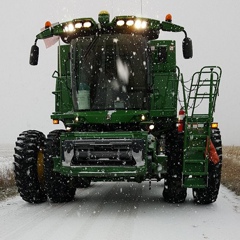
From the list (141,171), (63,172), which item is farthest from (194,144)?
(63,172)

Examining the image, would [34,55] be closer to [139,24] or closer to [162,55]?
[139,24]

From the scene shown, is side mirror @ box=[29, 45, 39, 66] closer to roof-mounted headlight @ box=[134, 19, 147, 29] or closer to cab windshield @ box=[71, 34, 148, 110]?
cab windshield @ box=[71, 34, 148, 110]

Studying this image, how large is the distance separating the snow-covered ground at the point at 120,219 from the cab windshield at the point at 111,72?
1.87 meters

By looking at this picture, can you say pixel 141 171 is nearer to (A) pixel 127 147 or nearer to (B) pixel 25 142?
(A) pixel 127 147

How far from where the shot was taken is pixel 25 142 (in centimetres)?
782

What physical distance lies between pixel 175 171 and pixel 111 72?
2147mm

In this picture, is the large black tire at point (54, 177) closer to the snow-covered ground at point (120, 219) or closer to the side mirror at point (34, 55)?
the snow-covered ground at point (120, 219)

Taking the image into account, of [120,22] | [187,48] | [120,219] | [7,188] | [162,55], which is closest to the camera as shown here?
[120,219]

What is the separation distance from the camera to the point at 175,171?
24.1ft

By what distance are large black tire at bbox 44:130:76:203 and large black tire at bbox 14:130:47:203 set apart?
32cm

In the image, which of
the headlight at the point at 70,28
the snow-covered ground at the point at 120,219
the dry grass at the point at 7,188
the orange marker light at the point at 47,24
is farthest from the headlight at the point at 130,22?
the dry grass at the point at 7,188

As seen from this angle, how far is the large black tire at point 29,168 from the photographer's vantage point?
25.4 ft

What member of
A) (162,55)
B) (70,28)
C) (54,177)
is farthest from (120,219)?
(70,28)

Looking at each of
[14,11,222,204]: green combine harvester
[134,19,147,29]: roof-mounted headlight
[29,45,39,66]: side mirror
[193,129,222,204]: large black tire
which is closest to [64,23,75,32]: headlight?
[14,11,222,204]: green combine harvester
